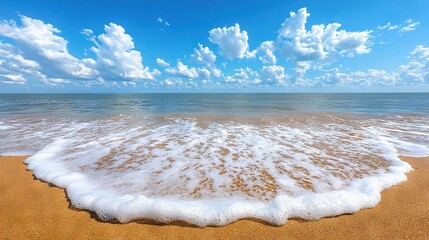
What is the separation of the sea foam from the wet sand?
0.17 meters

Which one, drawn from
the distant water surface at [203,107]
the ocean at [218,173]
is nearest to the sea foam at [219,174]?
the ocean at [218,173]

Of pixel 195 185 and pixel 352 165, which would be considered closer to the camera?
pixel 195 185

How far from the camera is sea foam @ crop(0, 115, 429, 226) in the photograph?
3.79m

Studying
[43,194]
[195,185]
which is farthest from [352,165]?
[43,194]

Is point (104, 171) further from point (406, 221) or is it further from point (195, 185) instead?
point (406, 221)

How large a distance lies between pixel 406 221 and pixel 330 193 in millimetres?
1186

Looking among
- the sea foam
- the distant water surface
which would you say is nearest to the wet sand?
the sea foam

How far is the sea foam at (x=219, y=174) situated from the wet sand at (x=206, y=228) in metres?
0.17

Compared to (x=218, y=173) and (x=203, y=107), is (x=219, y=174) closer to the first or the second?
→ (x=218, y=173)

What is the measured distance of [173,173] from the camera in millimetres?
5367

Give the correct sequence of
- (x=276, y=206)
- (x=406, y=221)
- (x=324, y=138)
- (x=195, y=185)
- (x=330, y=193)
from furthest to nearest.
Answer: (x=324, y=138) < (x=195, y=185) < (x=330, y=193) < (x=276, y=206) < (x=406, y=221)

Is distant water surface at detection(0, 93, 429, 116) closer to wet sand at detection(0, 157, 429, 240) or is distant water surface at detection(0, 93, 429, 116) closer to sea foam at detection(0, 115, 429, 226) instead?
sea foam at detection(0, 115, 429, 226)

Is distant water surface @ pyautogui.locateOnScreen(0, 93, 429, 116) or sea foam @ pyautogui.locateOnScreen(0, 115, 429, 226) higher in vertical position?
sea foam @ pyautogui.locateOnScreen(0, 115, 429, 226)

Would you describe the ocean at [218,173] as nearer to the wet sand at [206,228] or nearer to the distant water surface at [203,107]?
the wet sand at [206,228]
